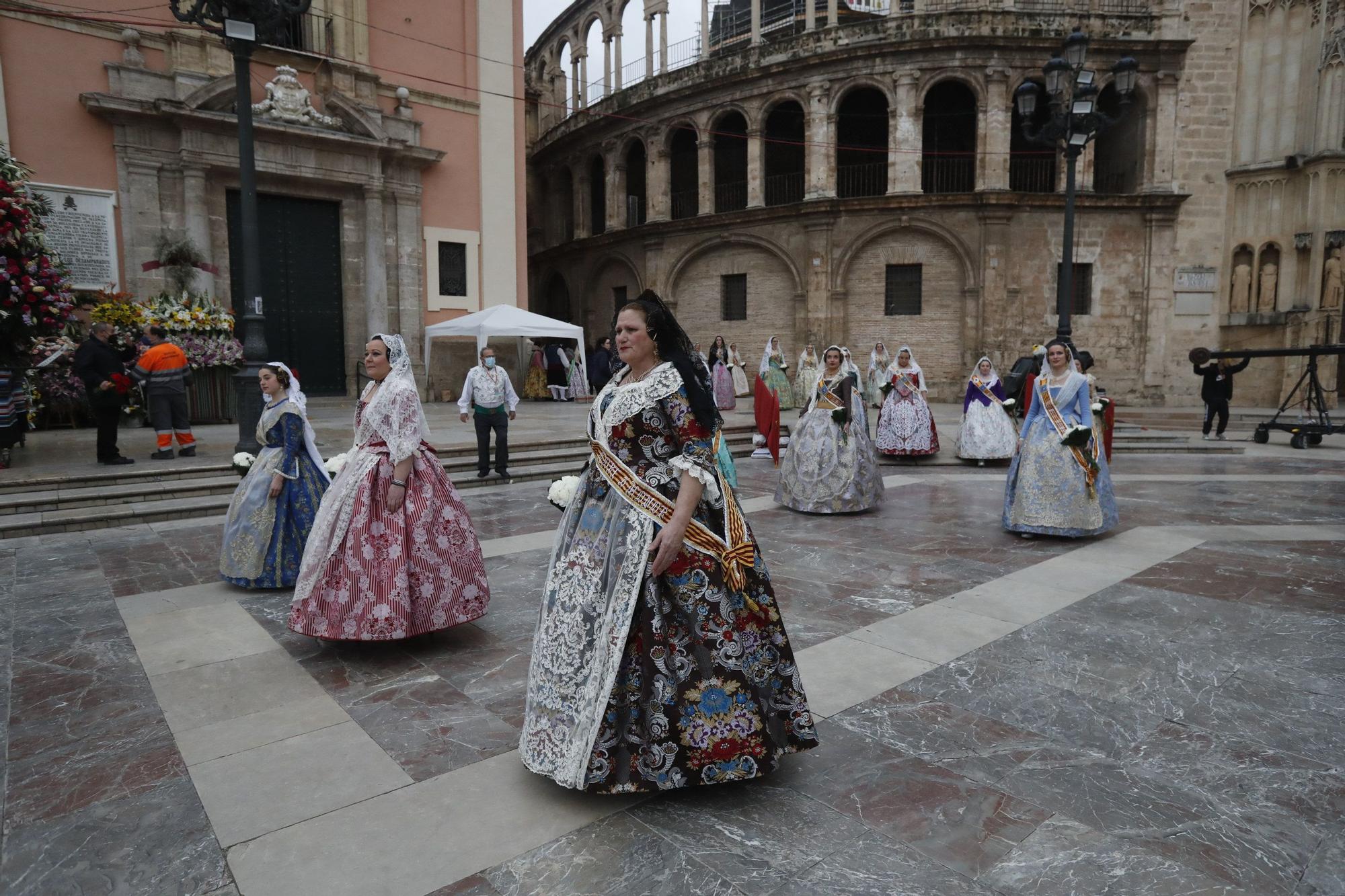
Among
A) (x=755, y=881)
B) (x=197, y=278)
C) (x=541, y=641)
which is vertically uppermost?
(x=197, y=278)

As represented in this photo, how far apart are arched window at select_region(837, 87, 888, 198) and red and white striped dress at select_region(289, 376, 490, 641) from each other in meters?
23.0

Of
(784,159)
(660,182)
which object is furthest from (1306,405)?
(660,182)

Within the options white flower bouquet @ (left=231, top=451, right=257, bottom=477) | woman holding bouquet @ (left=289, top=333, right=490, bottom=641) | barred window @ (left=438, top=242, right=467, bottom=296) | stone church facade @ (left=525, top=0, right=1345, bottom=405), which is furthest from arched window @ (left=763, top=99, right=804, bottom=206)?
woman holding bouquet @ (left=289, top=333, right=490, bottom=641)

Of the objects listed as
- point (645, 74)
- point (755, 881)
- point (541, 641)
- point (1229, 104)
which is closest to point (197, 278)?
point (541, 641)

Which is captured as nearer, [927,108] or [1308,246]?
[1308,246]

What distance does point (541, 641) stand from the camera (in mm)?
3068

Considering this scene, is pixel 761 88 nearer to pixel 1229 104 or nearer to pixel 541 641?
pixel 1229 104

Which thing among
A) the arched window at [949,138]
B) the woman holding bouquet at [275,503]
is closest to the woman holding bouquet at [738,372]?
the arched window at [949,138]

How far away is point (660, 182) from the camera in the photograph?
26797 mm

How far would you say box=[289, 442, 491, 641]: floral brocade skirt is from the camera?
4332 mm

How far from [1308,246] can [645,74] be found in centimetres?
2034

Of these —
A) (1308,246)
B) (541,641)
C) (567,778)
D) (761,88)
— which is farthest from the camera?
(761,88)

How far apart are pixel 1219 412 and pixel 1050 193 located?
9872 millimetres

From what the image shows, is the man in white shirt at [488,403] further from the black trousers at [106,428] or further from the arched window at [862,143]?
the arched window at [862,143]
